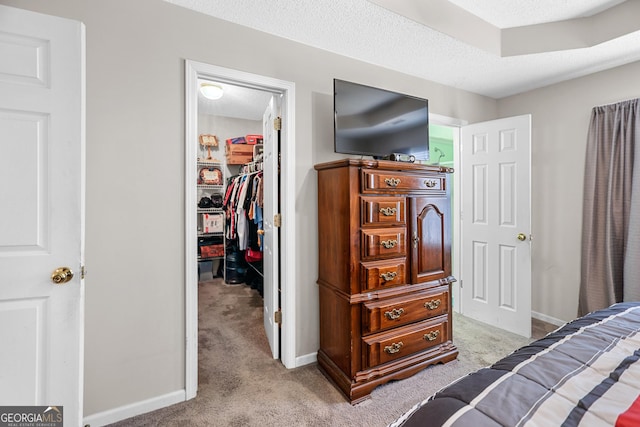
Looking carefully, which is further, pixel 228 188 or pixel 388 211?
pixel 228 188

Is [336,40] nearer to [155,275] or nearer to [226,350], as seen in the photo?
[155,275]

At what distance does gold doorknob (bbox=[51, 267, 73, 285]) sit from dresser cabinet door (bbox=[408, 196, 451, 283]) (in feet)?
6.21

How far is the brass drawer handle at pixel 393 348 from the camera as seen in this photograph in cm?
194

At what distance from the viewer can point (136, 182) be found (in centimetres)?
173

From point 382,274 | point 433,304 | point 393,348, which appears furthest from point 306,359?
point 433,304

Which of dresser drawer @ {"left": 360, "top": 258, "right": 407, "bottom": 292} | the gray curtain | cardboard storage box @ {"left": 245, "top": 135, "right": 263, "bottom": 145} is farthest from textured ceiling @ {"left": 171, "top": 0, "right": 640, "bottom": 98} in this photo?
cardboard storage box @ {"left": 245, "top": 135, "right": 263, "bottom": 145}

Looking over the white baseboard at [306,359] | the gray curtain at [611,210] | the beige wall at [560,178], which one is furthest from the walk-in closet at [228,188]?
the gray curtain at [611,210]

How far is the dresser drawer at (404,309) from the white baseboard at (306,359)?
626 mm

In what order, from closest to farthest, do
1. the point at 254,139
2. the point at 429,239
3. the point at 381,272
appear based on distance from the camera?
the point at 381,272
the point at 429,239
the point at 254,139

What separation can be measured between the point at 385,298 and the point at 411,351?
458 mm

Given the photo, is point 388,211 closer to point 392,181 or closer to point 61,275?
point 392,181

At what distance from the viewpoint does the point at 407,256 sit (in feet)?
6.79

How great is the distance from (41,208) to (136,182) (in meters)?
0.51

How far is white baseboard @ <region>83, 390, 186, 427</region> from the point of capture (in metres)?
1.64
